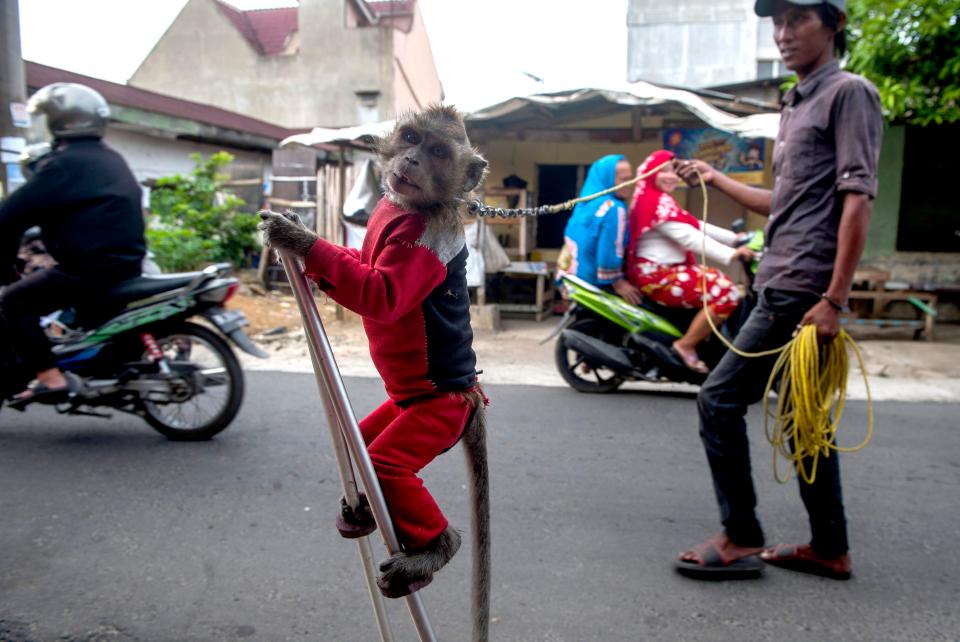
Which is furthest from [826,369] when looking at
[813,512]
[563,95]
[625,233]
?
[563,95]

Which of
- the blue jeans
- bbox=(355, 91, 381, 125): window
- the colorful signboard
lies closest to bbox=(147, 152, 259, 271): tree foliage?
the colorful signboard

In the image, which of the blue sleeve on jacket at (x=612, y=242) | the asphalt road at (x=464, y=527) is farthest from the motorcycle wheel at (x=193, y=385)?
the blue sleeve on jacket at (x=612, y=242)

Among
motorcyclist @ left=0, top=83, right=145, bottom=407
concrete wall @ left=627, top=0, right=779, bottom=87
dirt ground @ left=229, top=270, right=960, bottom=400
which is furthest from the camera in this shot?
concrete wall @ left=627, top=0, right=779, bottom=87

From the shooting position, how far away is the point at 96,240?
13.4 feet

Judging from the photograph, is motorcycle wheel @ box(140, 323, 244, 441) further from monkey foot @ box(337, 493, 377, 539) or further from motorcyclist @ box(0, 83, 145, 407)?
monkey foot @ box(337, 493, 377, 539)

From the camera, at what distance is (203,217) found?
10.6m

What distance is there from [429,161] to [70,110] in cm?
323

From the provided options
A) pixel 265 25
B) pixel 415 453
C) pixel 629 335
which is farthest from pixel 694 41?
pixel 415 453

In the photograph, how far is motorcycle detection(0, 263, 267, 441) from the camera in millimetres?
4199

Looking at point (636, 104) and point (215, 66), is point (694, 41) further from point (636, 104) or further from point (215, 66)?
point (215, 66)

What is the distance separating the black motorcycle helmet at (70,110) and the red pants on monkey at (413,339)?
309 centimetres

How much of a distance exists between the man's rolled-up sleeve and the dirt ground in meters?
3.78

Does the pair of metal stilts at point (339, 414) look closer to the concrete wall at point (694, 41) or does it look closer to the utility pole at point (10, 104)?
the utility pole at point (10, 104)

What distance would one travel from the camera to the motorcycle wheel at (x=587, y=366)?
225 inches
